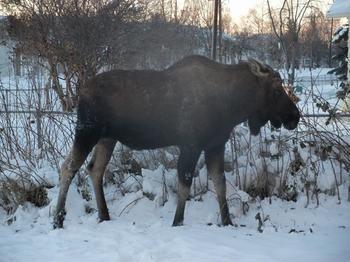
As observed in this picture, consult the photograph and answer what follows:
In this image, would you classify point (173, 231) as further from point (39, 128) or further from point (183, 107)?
point (39, 128)

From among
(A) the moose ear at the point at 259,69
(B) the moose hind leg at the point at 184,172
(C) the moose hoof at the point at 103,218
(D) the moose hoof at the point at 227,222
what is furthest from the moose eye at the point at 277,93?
(C) the moose hoof at the point at 103,218

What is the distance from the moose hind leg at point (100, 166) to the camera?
21.2 ft

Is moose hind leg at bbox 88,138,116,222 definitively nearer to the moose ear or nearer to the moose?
the moose

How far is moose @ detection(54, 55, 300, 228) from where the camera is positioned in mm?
5969

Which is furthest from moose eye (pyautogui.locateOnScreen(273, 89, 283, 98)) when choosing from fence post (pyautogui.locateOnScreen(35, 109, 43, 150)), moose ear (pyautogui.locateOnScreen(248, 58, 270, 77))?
fence post (pyautogui.locateOnScreen(35, 109, 43, 150))

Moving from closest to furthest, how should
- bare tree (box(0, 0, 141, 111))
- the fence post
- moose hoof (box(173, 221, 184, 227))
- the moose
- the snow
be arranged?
the snow < the moose < moose hoof (box(173, 221, 184, 227)) < the fence post < bare tree (box(0, 0, 141, 111))

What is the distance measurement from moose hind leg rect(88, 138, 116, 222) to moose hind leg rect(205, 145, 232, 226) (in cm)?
120

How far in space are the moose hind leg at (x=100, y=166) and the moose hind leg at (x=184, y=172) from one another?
906 mm

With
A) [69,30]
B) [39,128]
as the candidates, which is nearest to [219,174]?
[39,128]

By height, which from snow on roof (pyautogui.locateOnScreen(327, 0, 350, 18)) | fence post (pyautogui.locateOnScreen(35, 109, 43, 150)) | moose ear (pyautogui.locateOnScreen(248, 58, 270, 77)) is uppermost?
snow on roof (pyautogui.locateOnScreen(327, 0, 350, 18))

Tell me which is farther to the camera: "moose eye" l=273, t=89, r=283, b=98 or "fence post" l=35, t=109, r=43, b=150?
"fence post" l=35, t=109, r=43, b=150

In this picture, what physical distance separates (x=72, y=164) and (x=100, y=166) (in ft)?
1.31

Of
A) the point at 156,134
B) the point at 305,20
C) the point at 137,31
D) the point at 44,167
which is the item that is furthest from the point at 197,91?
the point at 305,20

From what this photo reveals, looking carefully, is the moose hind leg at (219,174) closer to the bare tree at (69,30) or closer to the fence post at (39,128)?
the fence post at (39,128)
